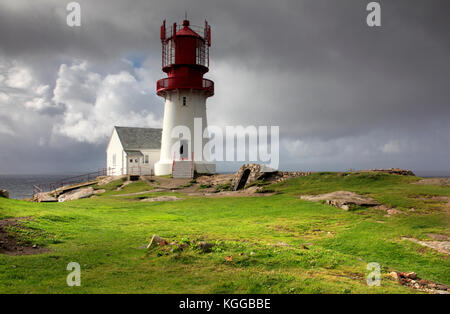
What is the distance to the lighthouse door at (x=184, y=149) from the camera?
153 ft

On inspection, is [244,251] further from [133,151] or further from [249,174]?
[133,151]

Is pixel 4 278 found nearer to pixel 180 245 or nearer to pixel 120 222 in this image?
pixel 180 245

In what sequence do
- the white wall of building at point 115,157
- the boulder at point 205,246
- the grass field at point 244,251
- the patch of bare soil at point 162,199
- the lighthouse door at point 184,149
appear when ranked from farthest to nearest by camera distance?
the white wall of building at point 115,157 → the lighthouse door at point 184,149 → the patch of bare soil at point 162,199 → the boulder at point 205,246 → the grass field at point 244,251

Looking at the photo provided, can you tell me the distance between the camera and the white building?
53.5 meters

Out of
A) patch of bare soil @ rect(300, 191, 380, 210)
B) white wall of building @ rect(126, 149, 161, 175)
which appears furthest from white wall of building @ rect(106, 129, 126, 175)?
patch of bare soil @ rect(300, 191, 380, 210)

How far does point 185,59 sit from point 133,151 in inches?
736

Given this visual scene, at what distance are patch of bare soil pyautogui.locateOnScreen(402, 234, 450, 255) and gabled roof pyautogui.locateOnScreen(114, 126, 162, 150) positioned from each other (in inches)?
1899

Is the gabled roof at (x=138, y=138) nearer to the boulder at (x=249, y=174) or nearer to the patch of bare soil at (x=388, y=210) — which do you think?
the boulder at (x=249, y=174)

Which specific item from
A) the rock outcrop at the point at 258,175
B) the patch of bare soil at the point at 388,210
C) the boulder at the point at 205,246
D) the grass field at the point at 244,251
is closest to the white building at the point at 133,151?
the rock outcrop at the point at 258,175

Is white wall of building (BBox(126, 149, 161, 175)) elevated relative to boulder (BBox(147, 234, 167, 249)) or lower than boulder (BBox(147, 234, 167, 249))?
elevated

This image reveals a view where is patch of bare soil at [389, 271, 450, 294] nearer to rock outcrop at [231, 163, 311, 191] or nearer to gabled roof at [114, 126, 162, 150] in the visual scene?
rock outcrop at [231, 163, 311, 191]

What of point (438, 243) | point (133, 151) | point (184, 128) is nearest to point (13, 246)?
point (438, 243)

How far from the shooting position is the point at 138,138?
57000mm

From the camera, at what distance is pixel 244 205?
23.0 m
